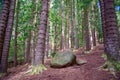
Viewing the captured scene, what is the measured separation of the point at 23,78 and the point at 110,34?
14.7 ft

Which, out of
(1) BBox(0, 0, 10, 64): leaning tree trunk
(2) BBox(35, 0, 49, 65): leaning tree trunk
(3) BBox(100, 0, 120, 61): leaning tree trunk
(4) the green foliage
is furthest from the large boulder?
(1) BBox(0, 0, 10, 64): leaning tree trunk

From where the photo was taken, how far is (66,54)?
11133mm

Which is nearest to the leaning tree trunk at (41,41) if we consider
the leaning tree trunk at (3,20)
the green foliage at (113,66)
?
the leaning tree trunk at (3,20)

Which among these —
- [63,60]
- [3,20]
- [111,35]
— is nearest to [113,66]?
[111,35]

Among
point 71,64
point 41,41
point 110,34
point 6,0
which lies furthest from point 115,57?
point 6,0

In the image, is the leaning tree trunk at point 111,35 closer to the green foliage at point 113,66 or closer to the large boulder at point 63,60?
the green foliage at point 113,66

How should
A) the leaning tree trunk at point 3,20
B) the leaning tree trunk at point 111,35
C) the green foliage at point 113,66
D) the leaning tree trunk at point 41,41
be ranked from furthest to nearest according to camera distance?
the leaning tree trunk at point 41,41, the leaning tree trunk at point 111,35, the green foliage at point 113,66, the leaning tree trunk at point 3,20

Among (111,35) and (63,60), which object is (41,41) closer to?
(63,60)

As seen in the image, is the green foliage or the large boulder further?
the large boulder

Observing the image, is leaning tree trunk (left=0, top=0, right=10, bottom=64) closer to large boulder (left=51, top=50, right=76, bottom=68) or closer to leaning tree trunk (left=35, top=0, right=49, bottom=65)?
leaning tree trunk (left=35, top=0, right=49, bottom=65)

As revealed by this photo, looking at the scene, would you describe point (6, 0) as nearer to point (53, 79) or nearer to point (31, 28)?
point (53, 79)

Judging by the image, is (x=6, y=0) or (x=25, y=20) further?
(x=25, y=20)

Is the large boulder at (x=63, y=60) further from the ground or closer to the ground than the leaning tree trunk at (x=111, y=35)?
closer to the ground

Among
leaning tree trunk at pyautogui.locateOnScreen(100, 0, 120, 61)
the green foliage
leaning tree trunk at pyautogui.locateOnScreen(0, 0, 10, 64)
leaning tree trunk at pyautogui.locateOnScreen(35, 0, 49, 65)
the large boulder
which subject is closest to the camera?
leaning tree trunk at pyautogui.locateOnScreen(0, 0, 10, 64)
